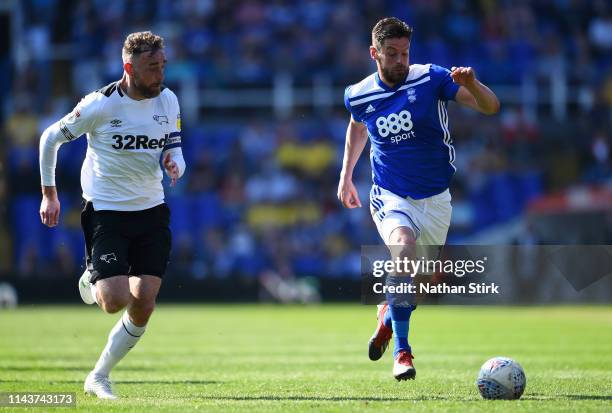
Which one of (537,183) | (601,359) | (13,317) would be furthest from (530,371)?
(537,183)

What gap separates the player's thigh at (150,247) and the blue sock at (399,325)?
1901mm

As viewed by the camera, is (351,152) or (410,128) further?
(351,152)

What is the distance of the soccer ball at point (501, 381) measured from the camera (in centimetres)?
819

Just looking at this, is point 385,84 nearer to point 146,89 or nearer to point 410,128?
point 410,128

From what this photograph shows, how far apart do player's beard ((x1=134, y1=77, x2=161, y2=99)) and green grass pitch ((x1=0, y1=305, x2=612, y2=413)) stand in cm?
232

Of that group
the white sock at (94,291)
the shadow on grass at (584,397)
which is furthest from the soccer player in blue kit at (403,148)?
the white sock at (94,291)

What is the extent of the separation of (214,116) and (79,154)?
372 centimetres

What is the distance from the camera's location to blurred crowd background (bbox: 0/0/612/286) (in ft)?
92.4

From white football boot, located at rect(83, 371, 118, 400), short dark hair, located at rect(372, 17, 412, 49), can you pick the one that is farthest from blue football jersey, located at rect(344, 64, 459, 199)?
white football boot, located at rect(83, 371, 118, 400)

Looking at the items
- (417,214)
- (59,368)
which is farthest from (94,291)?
(59,368)

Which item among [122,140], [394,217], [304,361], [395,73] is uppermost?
[395,73]

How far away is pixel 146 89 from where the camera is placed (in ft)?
28.7

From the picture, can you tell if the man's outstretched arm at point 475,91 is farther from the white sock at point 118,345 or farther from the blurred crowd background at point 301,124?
the blurred crowd background at point 301,124

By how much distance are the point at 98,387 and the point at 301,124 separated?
2149 cm
